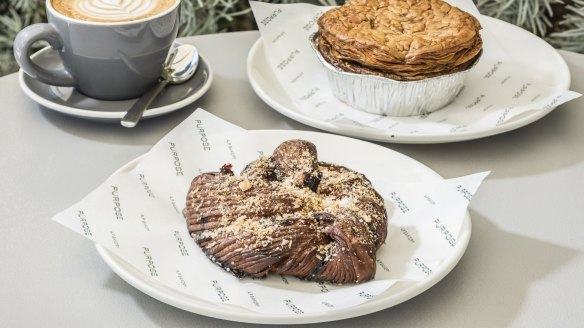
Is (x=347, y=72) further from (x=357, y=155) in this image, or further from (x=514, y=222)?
(x=514, y=222)

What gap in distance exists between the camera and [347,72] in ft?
4.02

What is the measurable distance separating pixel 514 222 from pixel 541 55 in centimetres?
58

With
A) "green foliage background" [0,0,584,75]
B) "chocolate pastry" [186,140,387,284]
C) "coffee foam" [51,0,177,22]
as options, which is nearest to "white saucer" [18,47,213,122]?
"coffee foam" [51,0,177,22]

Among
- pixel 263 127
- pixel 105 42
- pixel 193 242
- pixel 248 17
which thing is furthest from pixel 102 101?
pixel 248 17

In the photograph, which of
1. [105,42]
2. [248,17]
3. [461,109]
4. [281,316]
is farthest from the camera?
[248,17]

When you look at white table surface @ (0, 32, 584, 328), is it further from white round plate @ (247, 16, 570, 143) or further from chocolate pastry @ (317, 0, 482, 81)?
chocolate pastry @ (317, 0, 482, 81)

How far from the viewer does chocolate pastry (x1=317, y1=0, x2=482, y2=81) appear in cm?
120

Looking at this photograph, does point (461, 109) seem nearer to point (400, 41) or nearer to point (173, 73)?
point (400, 41)

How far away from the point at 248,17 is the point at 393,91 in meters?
1.27

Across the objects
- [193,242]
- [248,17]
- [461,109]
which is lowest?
[248,17]

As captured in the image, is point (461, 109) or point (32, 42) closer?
point (32, 42)

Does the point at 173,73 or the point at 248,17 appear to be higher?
the point at 173,73

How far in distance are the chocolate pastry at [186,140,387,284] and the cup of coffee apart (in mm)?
365

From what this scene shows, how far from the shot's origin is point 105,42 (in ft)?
3.83
